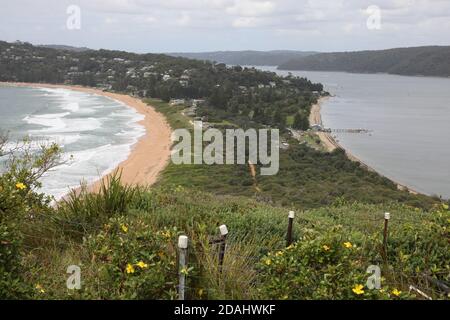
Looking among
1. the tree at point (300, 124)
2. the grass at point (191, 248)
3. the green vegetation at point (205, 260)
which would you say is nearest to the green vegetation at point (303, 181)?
the grass at point (191, 248)

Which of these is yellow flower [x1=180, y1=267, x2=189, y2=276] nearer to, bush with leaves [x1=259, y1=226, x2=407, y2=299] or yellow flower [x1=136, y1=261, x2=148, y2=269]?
yellow flower [x1=136, y1=261, x2=148, y2=269]

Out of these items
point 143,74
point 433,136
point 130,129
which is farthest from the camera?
point 143,74

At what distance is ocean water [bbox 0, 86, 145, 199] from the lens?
25.7 meters

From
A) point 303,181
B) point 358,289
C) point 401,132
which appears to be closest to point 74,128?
point 303,181

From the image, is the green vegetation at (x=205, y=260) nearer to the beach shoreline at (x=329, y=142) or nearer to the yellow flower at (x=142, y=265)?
the yellow flower at (x=142, y=265)

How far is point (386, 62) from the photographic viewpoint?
506 feet

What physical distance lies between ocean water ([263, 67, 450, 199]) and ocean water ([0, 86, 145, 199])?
19.0 meters

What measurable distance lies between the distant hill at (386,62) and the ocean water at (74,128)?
103 meters

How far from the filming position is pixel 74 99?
219ft

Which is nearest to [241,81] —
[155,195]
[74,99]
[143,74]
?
[143,74]

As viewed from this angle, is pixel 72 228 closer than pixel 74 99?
Yes

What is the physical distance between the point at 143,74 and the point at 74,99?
69.3ft

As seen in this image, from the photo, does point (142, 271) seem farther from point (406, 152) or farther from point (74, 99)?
point (74, 99)
